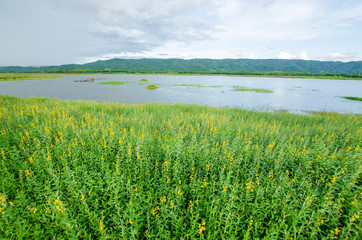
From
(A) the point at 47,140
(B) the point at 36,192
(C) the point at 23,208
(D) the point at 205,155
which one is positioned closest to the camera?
(C) the point at 23,208

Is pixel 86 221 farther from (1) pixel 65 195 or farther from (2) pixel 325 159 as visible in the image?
(2) pixel 325 159

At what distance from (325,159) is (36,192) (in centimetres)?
715

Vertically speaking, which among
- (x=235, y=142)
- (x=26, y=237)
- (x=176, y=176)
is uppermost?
(x=235, y=142)

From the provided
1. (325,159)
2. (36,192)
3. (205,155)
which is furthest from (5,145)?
(325,159)

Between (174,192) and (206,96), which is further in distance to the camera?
(206,96)

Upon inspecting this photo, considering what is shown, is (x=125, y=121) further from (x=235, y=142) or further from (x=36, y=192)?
(x=235, y=142)

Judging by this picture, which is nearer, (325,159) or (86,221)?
(86,221)

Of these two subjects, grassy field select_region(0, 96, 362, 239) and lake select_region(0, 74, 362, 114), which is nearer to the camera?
grassy field select_region(0, 96, 362, 239)

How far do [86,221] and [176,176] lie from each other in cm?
190

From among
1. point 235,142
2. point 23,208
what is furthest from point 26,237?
point 235,142

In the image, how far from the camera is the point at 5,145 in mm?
5258

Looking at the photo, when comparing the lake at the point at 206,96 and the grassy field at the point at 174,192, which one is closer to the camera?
the grassy field at the point at 174,192

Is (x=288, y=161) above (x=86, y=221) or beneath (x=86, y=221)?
above

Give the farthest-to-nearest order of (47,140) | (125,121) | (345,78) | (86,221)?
(345,78)
(125,121)
(47,140)
(86,221)
